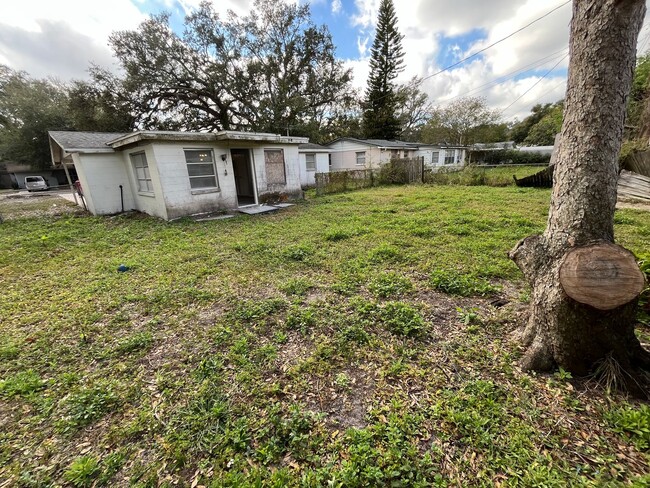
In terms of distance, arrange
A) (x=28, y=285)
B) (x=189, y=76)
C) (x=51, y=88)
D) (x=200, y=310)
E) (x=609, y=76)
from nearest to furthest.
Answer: (x=609, y=76), (x=200, y=310), (x=28, y=285), (x=189, y=76), (x=51, y=88)

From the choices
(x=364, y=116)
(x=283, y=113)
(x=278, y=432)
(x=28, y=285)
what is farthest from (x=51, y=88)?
(x=278, y=432)

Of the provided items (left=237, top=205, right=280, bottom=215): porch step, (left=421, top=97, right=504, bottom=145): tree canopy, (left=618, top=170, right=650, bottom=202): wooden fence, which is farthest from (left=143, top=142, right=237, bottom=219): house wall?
(left=421, top=97, right=504, bottom=145): tree canopy

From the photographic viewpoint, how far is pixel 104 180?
930 centimetres

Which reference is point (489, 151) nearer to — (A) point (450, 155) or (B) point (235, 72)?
(A) point (450, 155)

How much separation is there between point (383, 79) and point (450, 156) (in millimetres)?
11032

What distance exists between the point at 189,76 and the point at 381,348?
23288 mm

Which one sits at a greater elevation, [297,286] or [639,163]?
[639,163]

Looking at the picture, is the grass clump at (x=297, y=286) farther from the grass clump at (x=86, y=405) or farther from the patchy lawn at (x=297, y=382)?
the grass clump at (x=86, y=405)

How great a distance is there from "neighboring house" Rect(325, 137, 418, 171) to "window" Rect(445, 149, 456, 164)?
5.52 meters

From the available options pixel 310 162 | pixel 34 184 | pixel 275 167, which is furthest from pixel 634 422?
pixel 34 184

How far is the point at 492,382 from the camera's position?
203cm

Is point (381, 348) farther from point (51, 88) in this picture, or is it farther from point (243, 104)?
point (51, 88)

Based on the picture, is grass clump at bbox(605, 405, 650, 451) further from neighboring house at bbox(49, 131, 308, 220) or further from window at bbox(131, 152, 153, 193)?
window at bbox(131, 152, 153, 193)

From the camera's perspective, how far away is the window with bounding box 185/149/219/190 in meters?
8.23
